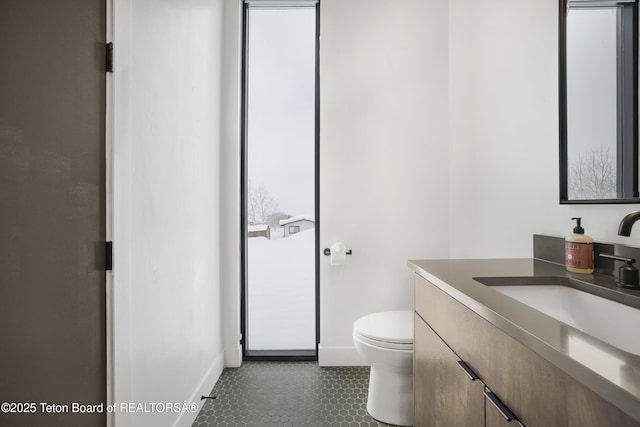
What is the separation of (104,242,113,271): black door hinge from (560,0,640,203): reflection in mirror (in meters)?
1.68

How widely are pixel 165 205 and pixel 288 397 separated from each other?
1288 millimetres

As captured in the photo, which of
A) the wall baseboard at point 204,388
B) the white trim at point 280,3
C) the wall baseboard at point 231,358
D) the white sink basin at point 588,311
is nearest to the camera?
the white sink basin at point 588,311

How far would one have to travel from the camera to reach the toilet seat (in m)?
1.41

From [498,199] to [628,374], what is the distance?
4.52 ft

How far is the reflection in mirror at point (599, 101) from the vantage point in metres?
0.94

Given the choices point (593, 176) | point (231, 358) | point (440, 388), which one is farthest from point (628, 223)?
point (231, 358)

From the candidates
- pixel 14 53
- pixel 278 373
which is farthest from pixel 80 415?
pixel 278 373

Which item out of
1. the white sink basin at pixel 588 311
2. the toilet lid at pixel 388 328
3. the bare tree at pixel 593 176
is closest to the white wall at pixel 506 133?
the bare tree at pixel 593 176

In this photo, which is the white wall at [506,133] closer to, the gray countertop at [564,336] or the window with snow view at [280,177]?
the gray countertop at [564,336]

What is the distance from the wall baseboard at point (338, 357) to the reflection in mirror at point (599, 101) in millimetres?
1564

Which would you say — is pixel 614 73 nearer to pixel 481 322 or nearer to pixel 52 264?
pixel 481 322

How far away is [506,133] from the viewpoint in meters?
1.55

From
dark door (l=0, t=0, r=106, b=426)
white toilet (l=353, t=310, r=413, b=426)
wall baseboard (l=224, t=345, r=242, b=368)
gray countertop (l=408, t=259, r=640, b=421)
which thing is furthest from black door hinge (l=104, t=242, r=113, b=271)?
wall baseboard (l=224, t=345, r=242, b=368)

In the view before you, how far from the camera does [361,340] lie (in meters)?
1.49
